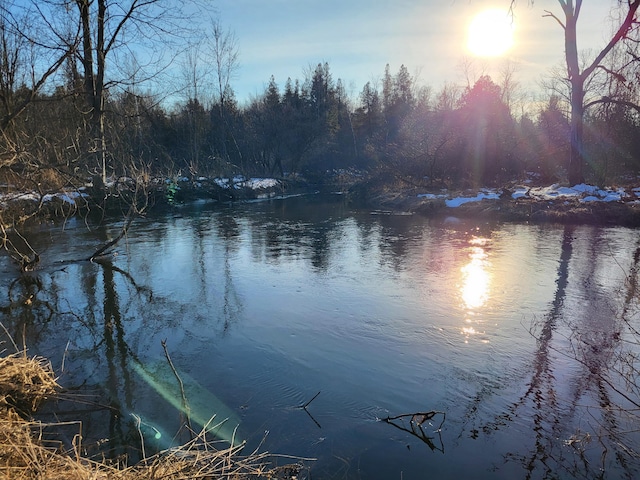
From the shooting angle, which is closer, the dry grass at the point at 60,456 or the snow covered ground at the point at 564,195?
the dry grass at the point at 60,456

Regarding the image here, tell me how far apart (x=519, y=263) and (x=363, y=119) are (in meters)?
51.2

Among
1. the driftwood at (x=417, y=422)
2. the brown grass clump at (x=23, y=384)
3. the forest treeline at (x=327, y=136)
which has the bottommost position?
the driftwood at (x=417, y=422)

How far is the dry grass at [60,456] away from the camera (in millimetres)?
2582

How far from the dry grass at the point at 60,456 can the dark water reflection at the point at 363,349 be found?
0.93 feet

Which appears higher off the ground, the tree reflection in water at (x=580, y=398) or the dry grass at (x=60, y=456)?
the dry grass at (x=60, y=456)

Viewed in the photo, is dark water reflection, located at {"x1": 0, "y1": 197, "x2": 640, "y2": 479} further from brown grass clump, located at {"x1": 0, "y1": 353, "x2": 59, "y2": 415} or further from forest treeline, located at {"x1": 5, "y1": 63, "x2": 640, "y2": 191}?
forest treeline, located at {"x1": 5, "y1": 63, "x2": 640, "y2": 191}

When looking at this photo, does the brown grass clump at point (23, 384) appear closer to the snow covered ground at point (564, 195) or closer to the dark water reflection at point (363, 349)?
the dark water reflection at point (363, 349)

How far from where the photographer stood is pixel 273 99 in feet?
167

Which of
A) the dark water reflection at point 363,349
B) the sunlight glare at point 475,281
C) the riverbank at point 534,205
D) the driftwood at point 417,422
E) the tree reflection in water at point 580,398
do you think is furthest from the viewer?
the riverbank at point 534,205

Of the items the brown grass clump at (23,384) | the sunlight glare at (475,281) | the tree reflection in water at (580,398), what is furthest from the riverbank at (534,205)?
the brown grass clump at (23,384)

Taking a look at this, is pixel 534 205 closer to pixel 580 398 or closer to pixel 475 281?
pixel 475 281

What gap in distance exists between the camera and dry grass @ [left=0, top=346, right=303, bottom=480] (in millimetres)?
2582

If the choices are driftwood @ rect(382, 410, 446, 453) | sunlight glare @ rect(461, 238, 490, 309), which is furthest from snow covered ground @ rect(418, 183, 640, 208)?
driftwood @ rect(382, 410, 446, 453)

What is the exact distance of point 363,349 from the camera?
235 inches
